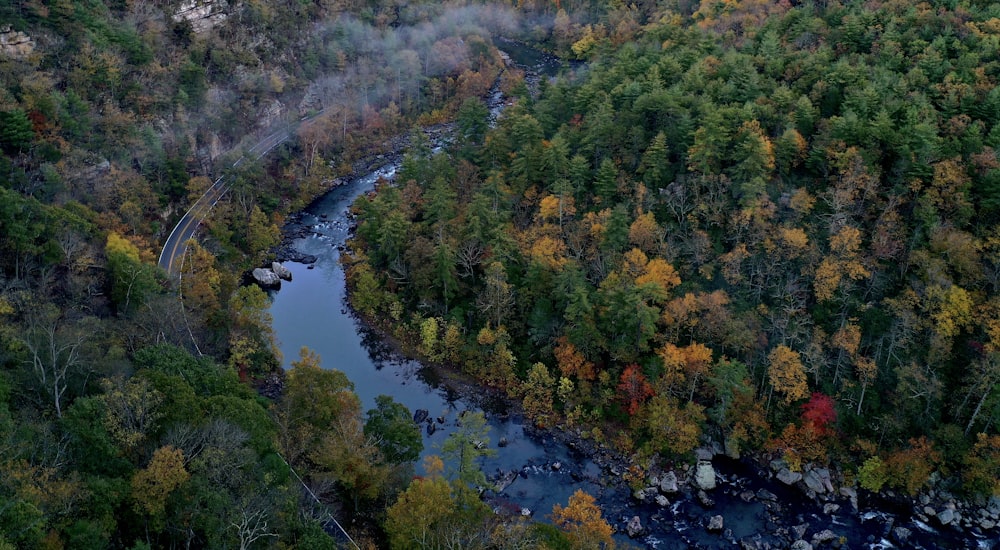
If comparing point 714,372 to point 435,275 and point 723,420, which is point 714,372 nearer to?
point 723,420

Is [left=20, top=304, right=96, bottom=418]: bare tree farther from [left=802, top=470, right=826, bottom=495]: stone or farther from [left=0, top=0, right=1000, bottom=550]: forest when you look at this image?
[left=802, top=470, right=826, bottom=495]: stone

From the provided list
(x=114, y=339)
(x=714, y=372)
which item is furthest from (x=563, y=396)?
(x=114, y=339)

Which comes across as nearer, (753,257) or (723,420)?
(723,420)

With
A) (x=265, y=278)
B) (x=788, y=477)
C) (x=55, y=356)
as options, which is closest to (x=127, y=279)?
(x=55, y=356)

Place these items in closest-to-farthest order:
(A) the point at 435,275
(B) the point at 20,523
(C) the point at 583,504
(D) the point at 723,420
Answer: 1. (B) the point at 20,523
2. (C) the point at 583,504
3. (D) the point at 723,420
4. (A) the point at 435,275

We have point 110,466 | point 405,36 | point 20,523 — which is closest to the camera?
point 20,523
